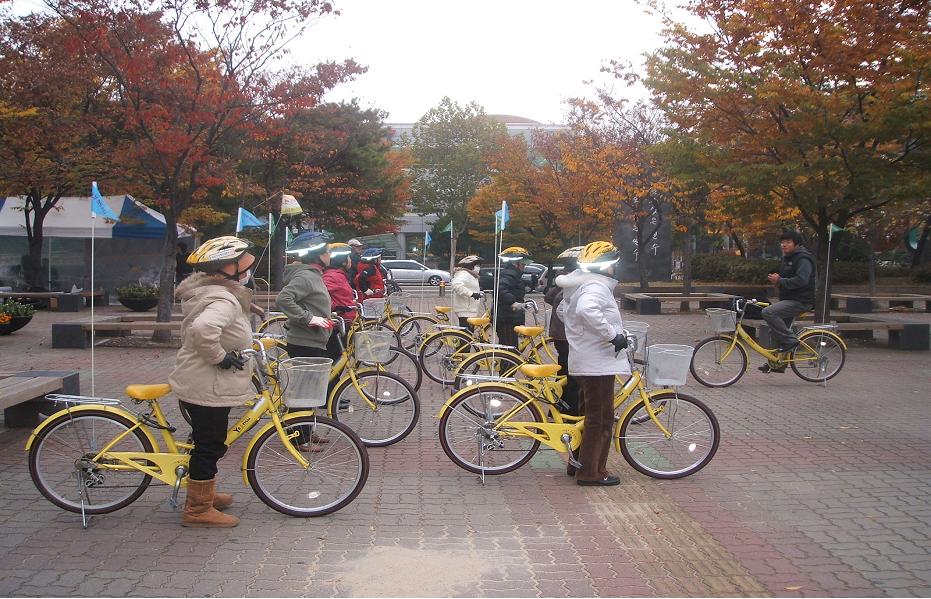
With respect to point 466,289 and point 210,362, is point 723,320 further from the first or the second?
point 210,362

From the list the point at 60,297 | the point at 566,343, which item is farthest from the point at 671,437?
the point at 60,297

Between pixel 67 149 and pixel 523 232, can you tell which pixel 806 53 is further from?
pixel 523 232

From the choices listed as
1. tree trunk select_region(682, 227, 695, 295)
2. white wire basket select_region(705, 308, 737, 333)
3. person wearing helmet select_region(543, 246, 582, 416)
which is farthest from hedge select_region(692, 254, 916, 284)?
person wearing helmet select_region(543, 246, 582, 416)

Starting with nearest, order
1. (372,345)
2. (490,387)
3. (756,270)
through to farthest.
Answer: (490,387) → (372,345) → (756,270)

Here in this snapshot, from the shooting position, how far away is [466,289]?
35.2 ft

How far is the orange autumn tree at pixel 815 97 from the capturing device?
529 inches

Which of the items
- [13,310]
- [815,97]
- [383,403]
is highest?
[815,97]

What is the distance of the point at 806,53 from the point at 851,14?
1.01 m

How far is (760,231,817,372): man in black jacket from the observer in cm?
1069

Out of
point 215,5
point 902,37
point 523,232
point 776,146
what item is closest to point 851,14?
point 902,37

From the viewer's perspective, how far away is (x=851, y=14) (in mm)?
13523

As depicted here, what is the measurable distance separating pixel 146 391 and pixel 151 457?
1.42 feet

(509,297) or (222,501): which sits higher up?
(509,297)

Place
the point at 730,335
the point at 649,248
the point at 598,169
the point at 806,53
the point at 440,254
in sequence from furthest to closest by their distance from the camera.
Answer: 1. the point at 440,254
2. the point at 649,248
3. the point at 598,169
4. the point at 806,53
5. the point at 730,335
